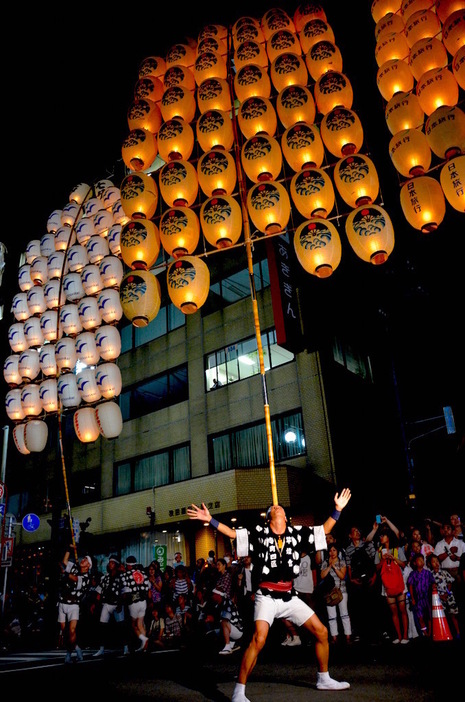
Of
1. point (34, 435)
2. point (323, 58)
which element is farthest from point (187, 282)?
point (34, 435)

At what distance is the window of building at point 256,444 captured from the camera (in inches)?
786

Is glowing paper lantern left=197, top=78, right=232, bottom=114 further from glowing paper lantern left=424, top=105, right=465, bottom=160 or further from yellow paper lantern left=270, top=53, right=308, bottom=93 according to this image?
glowing paper lantern left=424, top=105, right=465, bottom=160

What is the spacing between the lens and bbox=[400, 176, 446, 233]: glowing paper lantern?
9.29 metres

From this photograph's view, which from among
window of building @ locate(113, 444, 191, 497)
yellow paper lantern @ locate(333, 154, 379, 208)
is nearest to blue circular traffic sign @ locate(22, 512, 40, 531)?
window of building @ locate(113, 444, 191, 497)

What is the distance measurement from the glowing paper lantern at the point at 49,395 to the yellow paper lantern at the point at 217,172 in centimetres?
893

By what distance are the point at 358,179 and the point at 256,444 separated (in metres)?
13.3

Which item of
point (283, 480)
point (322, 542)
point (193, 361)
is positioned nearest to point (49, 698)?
point (322, 542)

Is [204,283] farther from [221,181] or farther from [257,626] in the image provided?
[257,626]

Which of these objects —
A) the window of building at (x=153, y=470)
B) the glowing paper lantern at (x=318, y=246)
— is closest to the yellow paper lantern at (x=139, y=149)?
the glowing paper lantern at (x=318, y=246)

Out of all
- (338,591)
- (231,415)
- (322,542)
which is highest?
(231,415)

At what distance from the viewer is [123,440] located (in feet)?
84.7

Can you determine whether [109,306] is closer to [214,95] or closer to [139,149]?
[139,149]

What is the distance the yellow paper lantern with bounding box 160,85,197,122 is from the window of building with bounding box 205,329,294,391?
35.5 ft

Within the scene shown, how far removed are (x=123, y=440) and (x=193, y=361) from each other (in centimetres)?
581
